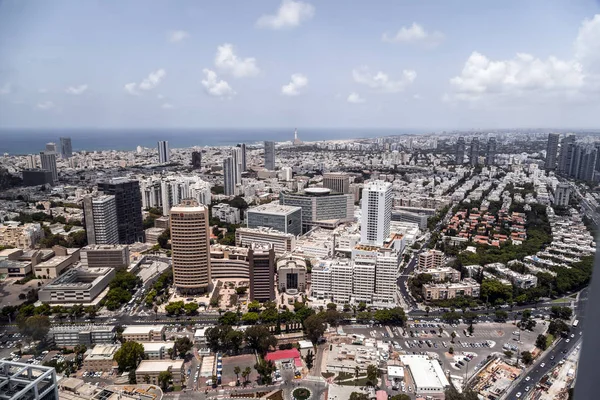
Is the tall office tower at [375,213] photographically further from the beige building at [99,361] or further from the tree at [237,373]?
the beige building at [99,361]

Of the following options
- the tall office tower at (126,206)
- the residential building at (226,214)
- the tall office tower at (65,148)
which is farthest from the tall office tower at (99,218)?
the tall office tower at (65,148)

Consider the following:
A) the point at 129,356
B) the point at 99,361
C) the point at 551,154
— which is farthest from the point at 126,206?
the point at 551,154

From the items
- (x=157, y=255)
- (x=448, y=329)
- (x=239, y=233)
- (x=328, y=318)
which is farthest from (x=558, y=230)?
(x=157, y=255)

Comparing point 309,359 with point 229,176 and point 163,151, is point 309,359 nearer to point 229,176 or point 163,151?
point 229,176

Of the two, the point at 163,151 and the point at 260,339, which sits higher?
the point at 163,151

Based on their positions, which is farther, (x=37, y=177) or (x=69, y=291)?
(x=37, y=177)

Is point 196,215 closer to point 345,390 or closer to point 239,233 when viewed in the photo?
point 239,233
